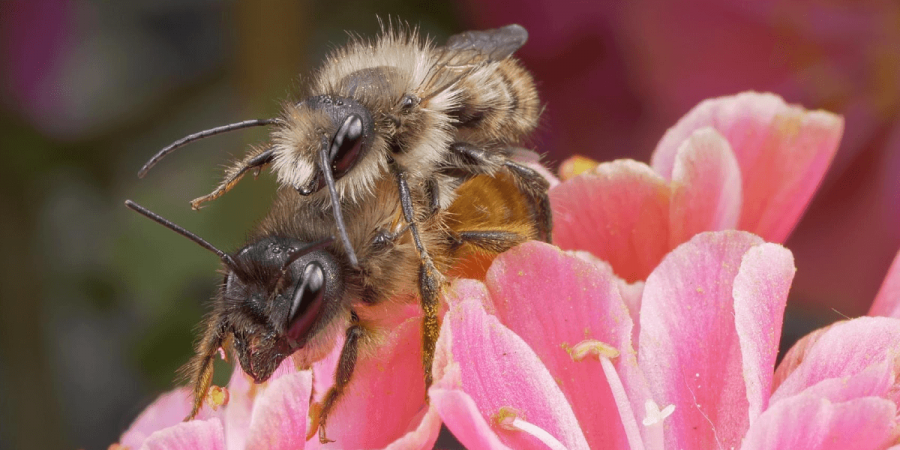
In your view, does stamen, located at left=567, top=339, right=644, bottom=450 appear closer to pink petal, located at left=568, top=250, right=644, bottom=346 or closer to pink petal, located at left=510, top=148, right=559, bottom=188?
pink petal, located at left=568, top=250, right=644, bottom=346

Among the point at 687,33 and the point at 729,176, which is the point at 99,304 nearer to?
the point at 687,33

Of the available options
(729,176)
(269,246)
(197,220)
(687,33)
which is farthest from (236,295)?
(687,33)

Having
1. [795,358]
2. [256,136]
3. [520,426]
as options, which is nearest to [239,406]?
[520,426]

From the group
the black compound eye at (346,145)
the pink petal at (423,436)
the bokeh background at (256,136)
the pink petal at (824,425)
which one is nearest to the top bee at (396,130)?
the black compound eye at (346,145)

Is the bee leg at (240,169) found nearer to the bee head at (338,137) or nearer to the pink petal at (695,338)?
the bee head at (338,137)

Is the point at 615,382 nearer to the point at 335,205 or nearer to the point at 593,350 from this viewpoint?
the point at 593,350

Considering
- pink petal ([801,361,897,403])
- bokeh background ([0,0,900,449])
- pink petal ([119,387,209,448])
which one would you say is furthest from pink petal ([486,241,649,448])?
bokeh background ([0,0,900,449])
